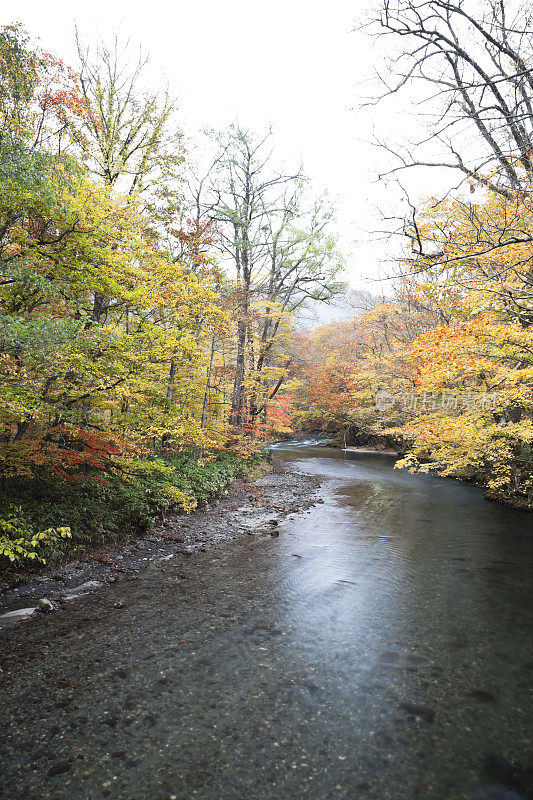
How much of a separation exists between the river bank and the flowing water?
602mm

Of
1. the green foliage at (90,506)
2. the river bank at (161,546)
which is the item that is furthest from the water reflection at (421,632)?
the green foliage at (90,506)

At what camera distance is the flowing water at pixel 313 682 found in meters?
2.89

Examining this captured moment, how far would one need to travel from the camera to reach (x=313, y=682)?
13.1ft

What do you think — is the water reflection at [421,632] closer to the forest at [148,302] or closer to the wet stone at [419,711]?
the wet stone at [419,711]

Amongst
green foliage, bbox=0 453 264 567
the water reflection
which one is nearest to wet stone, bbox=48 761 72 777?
the water reflection

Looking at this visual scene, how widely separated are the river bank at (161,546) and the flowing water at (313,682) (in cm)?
60

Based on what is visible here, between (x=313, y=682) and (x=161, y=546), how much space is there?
4264 millimetres

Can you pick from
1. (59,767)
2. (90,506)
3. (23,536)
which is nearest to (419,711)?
(59,767)

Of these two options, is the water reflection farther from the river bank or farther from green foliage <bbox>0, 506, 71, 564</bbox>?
green foliage <bbox>0, 506, 71, 564</bbox>

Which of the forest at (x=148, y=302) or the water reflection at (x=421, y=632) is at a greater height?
the forest at (x=148, y=302)

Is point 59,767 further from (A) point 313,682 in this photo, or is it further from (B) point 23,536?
(B) point 23,536

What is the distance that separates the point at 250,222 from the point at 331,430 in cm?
2289

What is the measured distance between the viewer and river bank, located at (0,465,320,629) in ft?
17.1

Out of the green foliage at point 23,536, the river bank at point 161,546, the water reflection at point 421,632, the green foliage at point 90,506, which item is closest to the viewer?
the water reflection at point 421,632
